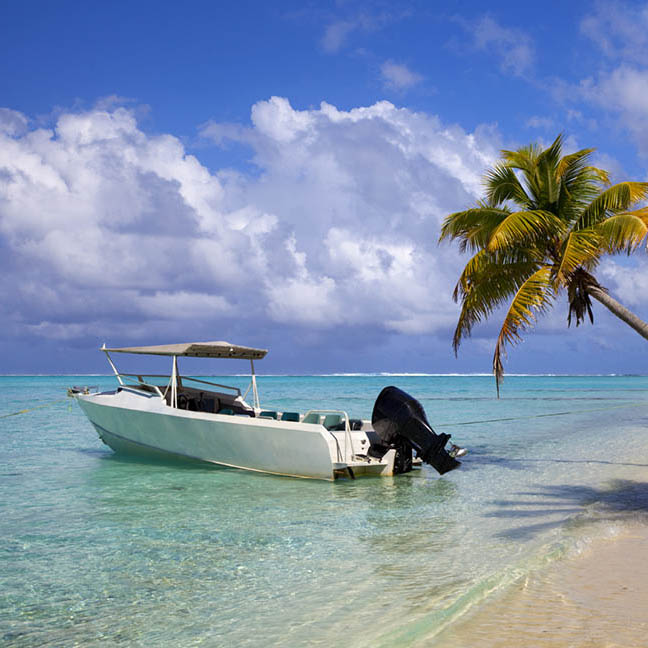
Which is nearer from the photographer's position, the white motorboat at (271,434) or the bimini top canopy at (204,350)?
the white motorboat at (271,434)

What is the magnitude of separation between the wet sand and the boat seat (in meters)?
6.03

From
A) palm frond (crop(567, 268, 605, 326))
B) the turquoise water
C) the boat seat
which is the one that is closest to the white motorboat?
the boat seat

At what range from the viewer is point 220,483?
11562mm

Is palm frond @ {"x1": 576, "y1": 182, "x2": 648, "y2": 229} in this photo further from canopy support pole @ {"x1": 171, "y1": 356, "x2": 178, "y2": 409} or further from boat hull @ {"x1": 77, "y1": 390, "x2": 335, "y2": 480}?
canopy support pole @ {"x1": 171, "y1": 356, "x2": 178, "y2": 409}

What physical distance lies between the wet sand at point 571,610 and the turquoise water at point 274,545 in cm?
23

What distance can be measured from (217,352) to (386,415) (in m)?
4.66

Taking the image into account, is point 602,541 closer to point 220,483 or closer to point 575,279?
point 575,279

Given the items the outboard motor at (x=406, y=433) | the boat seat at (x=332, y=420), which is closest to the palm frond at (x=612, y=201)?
the outboard motor at (x=406, y=433)

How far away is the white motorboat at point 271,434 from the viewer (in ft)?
36.1

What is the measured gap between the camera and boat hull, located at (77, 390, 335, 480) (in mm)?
11023

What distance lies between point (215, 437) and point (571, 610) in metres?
8.34

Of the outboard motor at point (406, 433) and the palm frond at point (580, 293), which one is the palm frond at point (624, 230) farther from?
the outboard motor at point (406, 433)

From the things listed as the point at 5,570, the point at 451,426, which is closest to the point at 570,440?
the point at 451,426

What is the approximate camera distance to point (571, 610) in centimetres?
482
